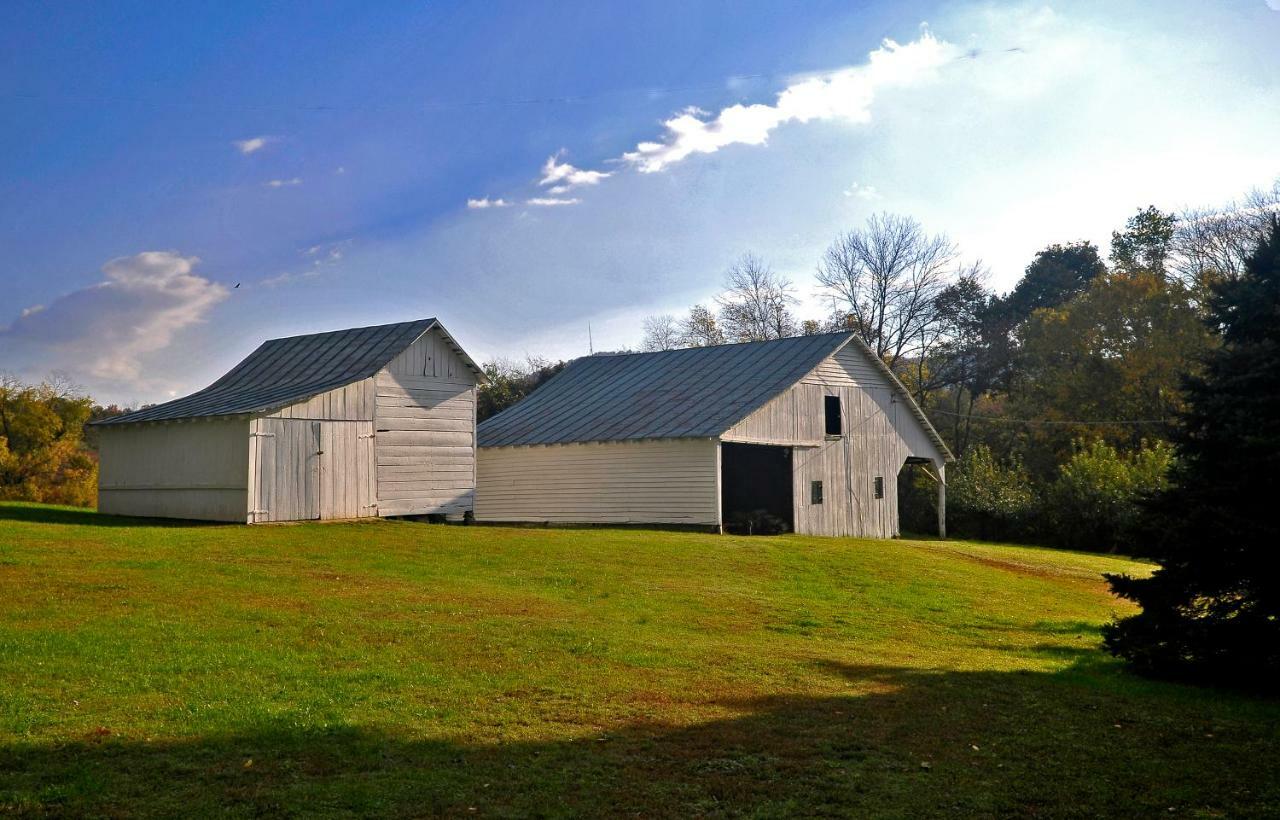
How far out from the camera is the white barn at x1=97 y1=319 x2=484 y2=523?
25.6 m

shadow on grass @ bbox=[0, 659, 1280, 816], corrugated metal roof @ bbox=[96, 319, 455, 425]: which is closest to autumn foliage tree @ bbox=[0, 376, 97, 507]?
corrugated metal roof @ bbox=[96, 319, 455, 425]

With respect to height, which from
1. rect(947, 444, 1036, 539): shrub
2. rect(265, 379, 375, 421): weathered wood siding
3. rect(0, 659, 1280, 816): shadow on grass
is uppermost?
rect(265, 379, 375, 421): weathered wood siding

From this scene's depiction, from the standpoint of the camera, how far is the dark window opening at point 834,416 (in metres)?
36.2

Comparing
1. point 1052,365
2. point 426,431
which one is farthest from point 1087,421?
point 426,431

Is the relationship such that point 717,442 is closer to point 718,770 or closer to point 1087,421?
point 718,770

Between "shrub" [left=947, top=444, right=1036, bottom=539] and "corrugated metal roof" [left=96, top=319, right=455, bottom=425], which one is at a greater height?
"corrugated metal roof" [left=96, top=319, right=455, bottom=425]

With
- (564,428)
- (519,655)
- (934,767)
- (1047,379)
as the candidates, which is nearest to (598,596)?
(519,655)

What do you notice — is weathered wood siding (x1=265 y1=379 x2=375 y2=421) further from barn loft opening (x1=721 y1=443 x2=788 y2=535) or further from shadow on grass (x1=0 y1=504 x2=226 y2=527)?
barn loft opening (x1=721 y1=443 x2=788 y2=535)

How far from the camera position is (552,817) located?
7.27 metres

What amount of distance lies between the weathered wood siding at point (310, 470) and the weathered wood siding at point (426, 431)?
606mm

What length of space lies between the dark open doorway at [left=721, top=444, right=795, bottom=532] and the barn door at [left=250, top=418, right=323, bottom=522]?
1270 cm

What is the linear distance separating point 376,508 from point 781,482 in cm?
1380

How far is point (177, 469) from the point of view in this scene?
2698 cm

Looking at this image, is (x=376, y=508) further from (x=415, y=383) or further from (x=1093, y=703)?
(x=1093, y=703)
